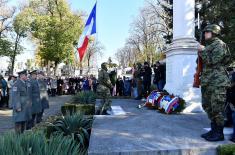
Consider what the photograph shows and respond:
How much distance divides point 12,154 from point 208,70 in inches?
152

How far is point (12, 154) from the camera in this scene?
4141 mm

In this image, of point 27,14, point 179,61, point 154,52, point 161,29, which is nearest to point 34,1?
point 27,14

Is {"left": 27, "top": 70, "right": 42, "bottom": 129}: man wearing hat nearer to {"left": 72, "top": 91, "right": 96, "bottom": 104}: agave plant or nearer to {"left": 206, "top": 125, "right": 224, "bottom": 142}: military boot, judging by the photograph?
{"left": 72, "top": 91, "right": 96, "bottom": 104}: agave plant

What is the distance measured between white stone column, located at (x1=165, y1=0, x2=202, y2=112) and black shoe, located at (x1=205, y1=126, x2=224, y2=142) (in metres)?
4.05

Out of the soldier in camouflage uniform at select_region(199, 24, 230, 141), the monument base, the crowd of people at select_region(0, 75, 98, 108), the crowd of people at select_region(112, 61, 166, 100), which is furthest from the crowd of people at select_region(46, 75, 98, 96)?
the soldier in camouflage uniform at select_region(199, 24, 230, 141)

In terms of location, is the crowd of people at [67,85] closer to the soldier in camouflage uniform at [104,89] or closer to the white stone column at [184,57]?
the soldier in camouflage uniform at [104,89]

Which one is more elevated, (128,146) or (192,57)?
(192,57)

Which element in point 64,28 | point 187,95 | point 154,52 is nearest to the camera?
point 187,95

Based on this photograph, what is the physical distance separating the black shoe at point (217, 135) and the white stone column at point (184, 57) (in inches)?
159

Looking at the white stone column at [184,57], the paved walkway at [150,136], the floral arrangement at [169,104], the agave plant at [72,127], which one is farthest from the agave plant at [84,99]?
the agave plant at [72,127]

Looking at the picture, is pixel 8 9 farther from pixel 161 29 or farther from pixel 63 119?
pixel 63 119

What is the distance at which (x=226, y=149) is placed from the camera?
17.7ft

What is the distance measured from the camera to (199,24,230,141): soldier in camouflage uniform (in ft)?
20.4

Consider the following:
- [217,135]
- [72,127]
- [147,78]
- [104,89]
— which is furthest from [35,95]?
[217,135]
